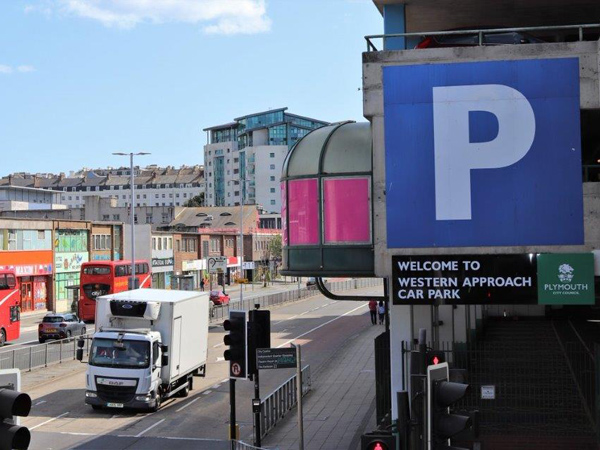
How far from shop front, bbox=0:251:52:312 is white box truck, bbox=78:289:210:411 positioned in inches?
1277

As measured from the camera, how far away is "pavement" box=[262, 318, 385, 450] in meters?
20.6

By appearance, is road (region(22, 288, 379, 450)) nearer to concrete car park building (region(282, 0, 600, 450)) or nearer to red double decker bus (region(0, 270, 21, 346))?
red double decker bus (region(0, 270, 21, 346))

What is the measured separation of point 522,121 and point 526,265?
7.99 feet

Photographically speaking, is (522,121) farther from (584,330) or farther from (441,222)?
(584,330)

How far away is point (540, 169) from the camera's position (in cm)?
1427

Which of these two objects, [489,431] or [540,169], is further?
[489,431]

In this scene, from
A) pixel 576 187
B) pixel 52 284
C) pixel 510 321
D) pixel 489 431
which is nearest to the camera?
pixel 576 187

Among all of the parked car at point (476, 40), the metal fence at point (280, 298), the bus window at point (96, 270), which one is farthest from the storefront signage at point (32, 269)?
the parked car at point (476, 40)

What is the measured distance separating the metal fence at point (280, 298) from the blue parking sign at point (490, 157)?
31.3 meters

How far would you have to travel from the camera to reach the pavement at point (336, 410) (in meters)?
20.6

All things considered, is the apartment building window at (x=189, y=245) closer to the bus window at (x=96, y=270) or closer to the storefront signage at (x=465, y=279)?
the bus window at (x=96, y=270)

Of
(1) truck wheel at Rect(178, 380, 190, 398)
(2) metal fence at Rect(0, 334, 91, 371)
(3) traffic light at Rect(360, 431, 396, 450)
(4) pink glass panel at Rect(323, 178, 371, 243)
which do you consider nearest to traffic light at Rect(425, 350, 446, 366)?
(3) traffic light at Rect(360, 431, 396, 450)

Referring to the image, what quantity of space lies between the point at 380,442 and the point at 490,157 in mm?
6969

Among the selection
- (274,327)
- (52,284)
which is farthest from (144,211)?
(274,327)
